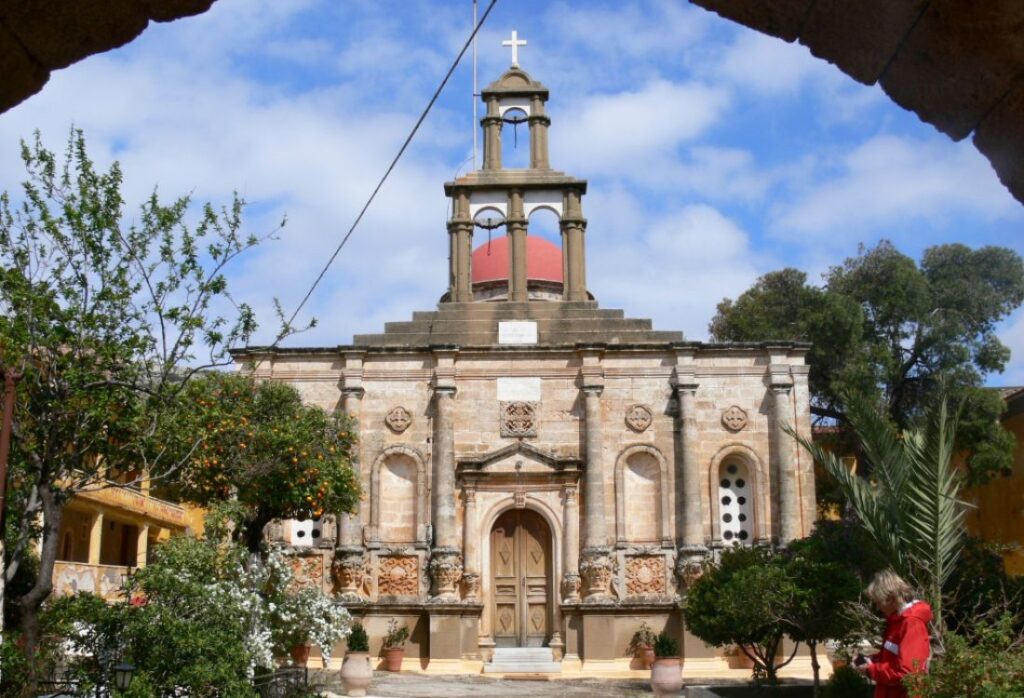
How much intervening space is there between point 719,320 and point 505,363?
1429 centimetres

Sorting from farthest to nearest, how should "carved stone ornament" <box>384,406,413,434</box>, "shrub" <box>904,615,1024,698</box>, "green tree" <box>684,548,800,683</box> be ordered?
"carved stone ornament" <box>384,406,413,434</box>
"green tree" <box>684,548,800,683</box>
"shrub" <box>904,615,1024,698</box>

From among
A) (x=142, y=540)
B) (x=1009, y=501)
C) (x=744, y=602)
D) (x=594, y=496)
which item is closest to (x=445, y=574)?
(x=594, y=496)

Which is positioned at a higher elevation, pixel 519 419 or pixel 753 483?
pixel 519 419

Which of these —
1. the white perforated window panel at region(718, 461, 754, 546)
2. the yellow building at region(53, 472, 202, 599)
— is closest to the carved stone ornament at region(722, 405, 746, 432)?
the white perforated window panel at region(718, 461, 754, 546)

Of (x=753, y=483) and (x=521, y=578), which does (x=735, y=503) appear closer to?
(x=753, y=483)

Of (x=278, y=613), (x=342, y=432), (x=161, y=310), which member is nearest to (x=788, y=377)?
(x=342, y=432)

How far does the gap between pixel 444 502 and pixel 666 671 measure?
22.3 feet

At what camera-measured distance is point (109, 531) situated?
36.2 metres

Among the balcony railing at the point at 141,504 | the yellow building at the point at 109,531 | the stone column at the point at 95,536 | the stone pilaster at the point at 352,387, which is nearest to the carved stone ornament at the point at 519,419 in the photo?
the stone pilaster at the point at 352,387

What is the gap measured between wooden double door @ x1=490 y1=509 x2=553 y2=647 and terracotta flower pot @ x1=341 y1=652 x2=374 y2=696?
17.0 feet

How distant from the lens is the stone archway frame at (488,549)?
25484 mm

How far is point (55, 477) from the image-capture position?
1161 cm

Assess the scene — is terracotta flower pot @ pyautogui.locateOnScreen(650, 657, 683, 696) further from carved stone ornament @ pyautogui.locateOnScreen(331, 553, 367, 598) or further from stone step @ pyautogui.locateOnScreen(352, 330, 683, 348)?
stone step @ pyautogui.locateOnScreen(352, 330, 683, 348)

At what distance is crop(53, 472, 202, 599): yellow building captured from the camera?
25.6 m
